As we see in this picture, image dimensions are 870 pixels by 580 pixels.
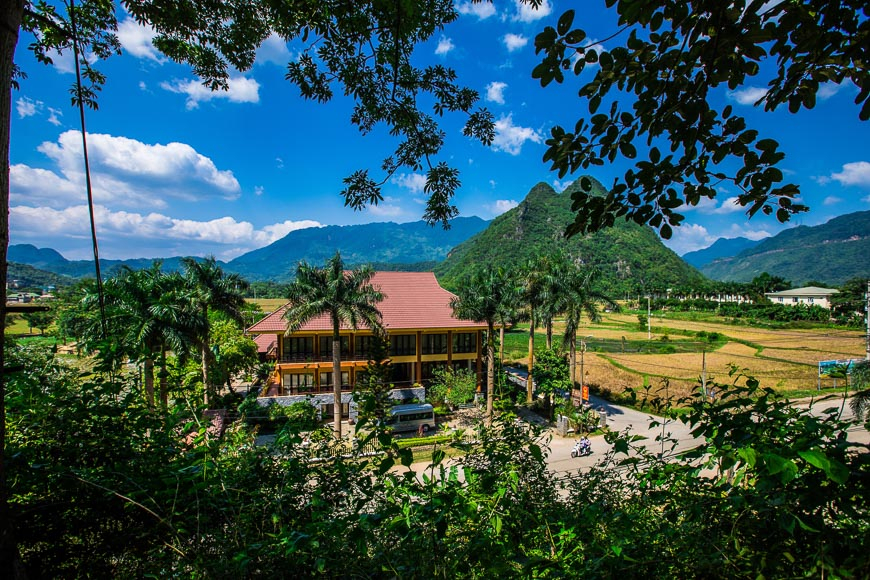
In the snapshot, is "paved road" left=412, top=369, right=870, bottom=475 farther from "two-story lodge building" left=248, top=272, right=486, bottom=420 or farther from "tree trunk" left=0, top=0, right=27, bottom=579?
"tree trunk" left=0, top=0, right=27, bottom=579

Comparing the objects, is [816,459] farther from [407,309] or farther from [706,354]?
[706,354]

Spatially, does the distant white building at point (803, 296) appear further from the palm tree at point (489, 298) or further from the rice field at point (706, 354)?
the palm tree at point (489, 298)

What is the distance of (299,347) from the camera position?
1955 cm

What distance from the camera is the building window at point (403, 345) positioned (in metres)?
21.0

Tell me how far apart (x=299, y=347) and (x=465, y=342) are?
9579mm

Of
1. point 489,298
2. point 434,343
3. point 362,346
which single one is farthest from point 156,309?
point 434,343

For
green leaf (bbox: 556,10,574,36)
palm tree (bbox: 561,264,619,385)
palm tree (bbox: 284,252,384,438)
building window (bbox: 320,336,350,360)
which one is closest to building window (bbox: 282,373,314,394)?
building window (bbox: 320,336,350,360)

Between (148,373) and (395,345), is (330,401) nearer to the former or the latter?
(395,345)

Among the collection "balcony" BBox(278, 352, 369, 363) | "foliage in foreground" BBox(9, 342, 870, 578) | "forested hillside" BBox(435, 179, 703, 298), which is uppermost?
"forested hillside" BBox(435, 179, 703, 298)

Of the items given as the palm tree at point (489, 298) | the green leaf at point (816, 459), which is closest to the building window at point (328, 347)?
the palm tree at point (489, 298)

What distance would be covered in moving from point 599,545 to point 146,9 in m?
5.56

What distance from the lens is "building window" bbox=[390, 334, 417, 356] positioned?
2100 cm

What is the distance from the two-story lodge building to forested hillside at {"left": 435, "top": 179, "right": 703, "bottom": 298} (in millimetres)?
78777

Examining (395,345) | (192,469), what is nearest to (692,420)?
(192,469)
